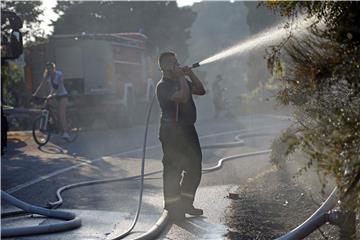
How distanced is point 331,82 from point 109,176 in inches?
287

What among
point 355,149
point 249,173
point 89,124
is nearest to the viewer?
point 355,149

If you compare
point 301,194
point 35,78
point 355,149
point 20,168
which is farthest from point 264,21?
point 355,149

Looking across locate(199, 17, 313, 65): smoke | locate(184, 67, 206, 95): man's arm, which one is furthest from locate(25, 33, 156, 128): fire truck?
locate(199, 17, 313, 65): smoke

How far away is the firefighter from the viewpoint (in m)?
7.59

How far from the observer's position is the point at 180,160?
7.67 meters

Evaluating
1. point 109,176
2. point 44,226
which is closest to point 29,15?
point 109,176

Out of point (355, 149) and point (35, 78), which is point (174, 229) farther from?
point (35, 78)

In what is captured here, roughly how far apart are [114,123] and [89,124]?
32.9 inches

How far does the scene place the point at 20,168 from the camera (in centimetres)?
1214

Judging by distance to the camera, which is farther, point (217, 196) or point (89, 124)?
point (89, 124)

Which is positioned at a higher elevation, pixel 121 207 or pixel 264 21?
pixel 264 21

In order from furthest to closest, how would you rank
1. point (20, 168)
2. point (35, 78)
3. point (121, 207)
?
1. point (35, 78)
2. point (20, 168)
3. point (121, 207)

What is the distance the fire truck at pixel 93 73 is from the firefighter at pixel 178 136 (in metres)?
15.7

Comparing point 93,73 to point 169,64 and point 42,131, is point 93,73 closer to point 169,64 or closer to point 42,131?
point 42,131
